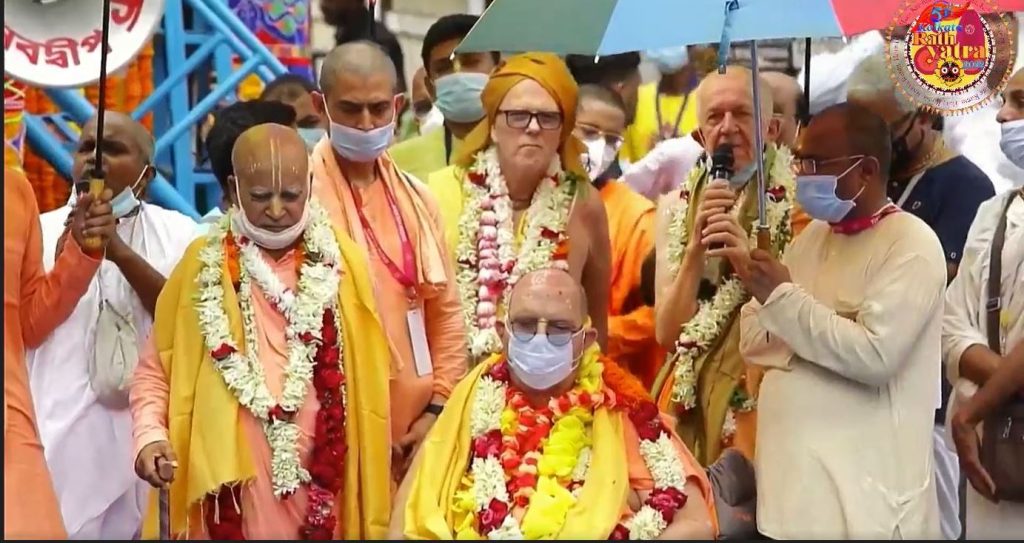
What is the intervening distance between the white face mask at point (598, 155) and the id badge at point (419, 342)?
130 cm

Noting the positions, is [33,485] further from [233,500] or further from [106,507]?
[106,507]

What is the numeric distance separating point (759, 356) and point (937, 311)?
0.56 m

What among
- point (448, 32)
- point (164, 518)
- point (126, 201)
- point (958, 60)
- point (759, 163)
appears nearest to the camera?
point (164, 518)

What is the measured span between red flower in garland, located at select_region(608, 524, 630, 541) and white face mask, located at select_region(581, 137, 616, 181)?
6.50 ft

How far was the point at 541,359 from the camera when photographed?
471cm

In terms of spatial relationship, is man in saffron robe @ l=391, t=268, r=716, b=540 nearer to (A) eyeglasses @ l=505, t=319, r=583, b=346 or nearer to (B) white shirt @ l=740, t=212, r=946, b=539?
(A) eyeglasses @ l=505, t=319, r=583, b=346

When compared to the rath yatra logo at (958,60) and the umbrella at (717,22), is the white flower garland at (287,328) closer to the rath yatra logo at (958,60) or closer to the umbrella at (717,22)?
the umbrella at (717,22)

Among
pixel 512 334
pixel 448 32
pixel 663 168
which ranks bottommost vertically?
pixel 512 334

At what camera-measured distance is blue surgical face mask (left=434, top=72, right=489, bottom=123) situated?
6238 millimetres

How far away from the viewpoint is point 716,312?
5.59 m

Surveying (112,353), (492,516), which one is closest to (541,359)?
(492,516)

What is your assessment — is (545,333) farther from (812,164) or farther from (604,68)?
(604,68)

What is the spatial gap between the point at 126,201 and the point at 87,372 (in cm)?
54

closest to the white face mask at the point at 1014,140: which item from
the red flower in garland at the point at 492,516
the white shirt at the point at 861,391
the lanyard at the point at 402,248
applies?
the white shirt at the point at 861,391
